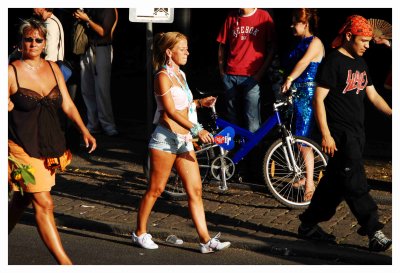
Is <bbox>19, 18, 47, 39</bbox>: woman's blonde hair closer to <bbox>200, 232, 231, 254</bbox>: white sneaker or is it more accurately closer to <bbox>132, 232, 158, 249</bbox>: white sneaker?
<bbox>132, 232, 158, 249</bbox>: white sneaker

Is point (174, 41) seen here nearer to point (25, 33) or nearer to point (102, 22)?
point (25, 33)

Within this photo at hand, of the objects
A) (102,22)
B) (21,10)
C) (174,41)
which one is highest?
(174,41)

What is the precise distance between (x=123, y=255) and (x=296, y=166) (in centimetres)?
239

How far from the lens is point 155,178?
8.55 m

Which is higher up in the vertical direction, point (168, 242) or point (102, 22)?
point (102, 22)

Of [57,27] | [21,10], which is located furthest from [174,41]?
[21,10]

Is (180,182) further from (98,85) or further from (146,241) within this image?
(98,85)

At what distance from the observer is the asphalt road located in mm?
8242

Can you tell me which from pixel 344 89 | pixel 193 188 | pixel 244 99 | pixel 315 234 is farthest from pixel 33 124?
pixel 244 99

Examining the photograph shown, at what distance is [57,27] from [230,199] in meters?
3.24

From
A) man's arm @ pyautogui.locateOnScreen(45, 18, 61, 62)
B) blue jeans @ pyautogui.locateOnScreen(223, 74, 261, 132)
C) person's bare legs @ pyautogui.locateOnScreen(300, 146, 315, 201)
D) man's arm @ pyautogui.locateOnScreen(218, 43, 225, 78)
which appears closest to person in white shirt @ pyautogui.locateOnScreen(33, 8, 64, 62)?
man's arm @ pyautogui.locateOnScreen(45, 18, 61, 62)

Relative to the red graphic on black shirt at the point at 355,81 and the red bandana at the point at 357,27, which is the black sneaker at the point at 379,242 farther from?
the red bandana at the point at 357,27

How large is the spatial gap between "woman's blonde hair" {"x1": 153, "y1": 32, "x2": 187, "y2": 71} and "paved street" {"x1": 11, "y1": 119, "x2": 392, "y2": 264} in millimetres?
1548

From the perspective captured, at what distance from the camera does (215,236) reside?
346 inches
